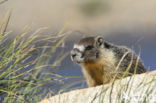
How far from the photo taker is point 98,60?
5941 mm

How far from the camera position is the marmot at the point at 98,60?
5734 mm

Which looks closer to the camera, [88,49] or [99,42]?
[88,49]

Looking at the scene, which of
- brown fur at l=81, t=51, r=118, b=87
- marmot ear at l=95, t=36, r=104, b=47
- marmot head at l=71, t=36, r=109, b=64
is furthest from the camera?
marmot ear at l=95, t=36, r=104, b=47

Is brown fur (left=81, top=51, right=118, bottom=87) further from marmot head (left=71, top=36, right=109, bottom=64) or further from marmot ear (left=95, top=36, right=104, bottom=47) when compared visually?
marmot ear (left=95, top=36, right=104, bottom=47)

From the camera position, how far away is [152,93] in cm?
361

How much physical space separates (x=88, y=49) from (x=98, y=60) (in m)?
0.31

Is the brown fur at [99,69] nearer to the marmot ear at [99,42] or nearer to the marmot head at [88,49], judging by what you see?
the marmot head at [88,49]

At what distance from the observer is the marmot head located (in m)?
5.66

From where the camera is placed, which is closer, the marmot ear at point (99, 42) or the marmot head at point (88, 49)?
the marmot head at point (88, 49)

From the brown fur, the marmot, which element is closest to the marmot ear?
the marmot

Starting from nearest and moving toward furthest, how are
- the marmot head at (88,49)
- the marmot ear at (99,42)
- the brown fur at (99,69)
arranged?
the marmot head at (88,49) < the brown fur at (99,69) < the marmot ear at (99,42)

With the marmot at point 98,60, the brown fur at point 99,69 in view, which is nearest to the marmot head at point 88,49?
the marmot at point 98,60

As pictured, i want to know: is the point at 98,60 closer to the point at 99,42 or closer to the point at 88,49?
the point at 88,49

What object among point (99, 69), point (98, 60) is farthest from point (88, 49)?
point (99, 69)
